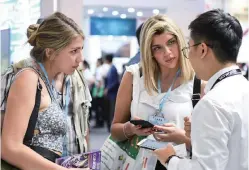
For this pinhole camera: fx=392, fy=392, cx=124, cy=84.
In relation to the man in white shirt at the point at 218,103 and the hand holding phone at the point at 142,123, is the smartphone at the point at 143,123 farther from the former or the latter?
the man in white shirt at the point at 218,103

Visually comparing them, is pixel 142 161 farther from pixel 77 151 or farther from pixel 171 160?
pixel 171 160

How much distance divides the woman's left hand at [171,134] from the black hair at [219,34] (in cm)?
58

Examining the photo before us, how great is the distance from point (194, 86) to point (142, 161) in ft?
1.71

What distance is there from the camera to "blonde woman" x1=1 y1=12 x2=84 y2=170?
66.2 inches

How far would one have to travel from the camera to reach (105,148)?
235 cm

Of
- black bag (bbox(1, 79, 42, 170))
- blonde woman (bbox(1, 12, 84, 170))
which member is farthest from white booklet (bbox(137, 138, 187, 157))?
black bag (bbox(1, 79, 42, 170))

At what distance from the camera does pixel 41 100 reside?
1816mm

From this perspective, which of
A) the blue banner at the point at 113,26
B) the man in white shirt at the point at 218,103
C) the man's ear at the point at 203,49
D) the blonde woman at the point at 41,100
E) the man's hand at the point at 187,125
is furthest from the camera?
the blue banner at the point at 113,26

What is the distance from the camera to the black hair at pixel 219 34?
1.57 m

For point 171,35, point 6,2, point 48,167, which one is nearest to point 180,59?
point 171,35

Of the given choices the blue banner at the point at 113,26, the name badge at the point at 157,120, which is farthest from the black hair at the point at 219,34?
the blue banner at the point at 113,26

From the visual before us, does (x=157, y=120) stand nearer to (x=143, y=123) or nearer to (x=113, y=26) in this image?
(x=143, y=123)

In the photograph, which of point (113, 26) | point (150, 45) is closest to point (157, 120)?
point (150, 45)

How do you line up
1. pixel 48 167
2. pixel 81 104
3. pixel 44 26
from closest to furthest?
pixel 48 167, pixel 44 26, pixel 81 104
